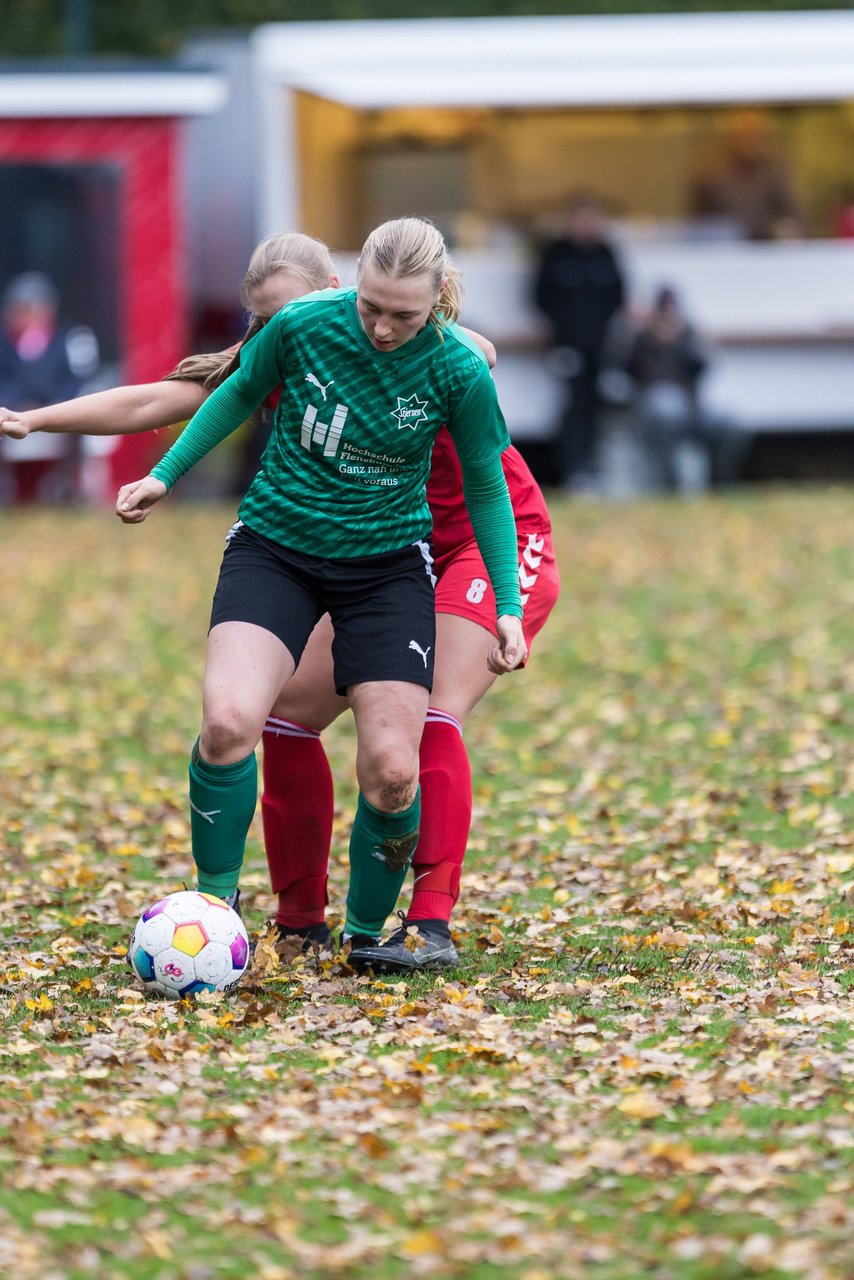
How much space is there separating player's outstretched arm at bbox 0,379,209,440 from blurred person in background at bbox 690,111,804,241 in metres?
16.2

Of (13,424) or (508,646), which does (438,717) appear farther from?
(13,424)

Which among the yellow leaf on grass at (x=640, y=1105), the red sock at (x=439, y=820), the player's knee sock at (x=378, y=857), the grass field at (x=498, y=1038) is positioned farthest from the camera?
the red sock at (x=439, y=820)

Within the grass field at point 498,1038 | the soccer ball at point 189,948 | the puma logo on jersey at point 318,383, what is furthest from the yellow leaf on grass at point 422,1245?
the puma logo on jersey at point 318,383

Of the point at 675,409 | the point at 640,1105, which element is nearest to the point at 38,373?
the point at 675,409

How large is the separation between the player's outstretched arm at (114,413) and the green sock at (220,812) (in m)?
0.90

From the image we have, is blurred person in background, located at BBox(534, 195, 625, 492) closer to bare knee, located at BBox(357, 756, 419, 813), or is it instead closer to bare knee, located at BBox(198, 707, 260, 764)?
bare knee, located at BBox(357, 756, 419, 813)

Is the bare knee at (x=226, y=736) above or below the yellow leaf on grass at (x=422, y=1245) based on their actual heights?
above

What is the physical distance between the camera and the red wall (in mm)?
21109

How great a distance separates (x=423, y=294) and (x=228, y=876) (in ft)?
5.57

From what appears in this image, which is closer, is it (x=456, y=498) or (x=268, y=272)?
(x=268, y=272)

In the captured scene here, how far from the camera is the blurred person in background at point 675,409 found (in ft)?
65.4

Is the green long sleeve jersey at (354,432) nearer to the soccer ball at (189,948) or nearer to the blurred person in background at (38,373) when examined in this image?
the soccer ball at (189,948)

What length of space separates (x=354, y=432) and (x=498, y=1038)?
1567 millimetres

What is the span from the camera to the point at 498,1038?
518 cm
